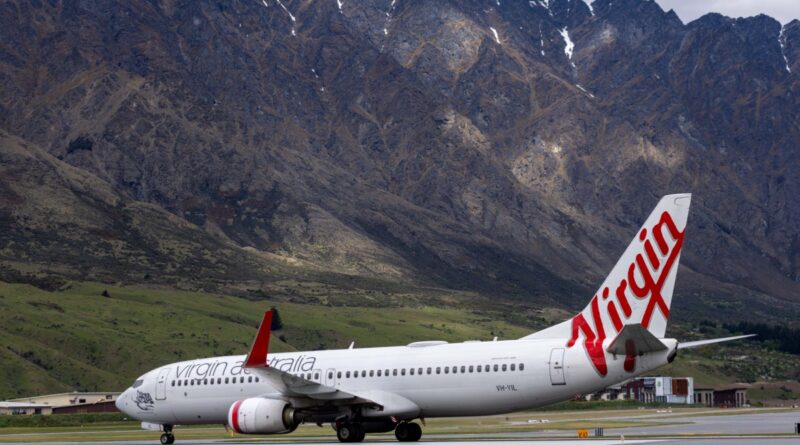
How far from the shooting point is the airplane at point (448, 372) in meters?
52.5

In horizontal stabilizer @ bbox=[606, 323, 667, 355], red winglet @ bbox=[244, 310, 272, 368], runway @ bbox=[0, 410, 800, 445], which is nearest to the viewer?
horizontal stabilizer @ bbox=[606, 323, 667, 355]

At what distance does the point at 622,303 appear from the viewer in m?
53.2

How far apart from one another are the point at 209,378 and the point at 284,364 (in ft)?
13.4

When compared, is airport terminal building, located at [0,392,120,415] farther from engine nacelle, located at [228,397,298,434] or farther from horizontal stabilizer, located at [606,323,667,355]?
horizontal stabilizer, located at [606,323,667,355]

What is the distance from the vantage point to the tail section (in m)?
52.4

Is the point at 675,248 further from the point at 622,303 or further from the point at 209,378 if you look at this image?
the point at 209,378

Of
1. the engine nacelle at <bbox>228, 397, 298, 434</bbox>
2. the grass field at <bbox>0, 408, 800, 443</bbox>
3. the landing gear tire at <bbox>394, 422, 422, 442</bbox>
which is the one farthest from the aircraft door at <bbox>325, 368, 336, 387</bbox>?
the grass field at <bbox>0, 408, 800, 443</bbox>

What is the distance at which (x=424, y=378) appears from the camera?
57.8m

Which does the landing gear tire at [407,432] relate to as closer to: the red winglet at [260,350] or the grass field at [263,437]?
the red winglet at [260,350]

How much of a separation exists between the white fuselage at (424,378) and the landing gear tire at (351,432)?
1204 mm

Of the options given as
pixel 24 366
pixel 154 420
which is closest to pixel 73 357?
pixel 24 366

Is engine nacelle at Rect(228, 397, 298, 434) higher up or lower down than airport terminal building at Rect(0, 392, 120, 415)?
lower down

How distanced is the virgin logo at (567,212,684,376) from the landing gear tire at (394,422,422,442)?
10.6 meters

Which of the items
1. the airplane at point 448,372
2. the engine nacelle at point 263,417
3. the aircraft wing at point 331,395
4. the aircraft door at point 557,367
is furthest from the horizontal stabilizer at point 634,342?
the engine nacelle at point 263,417
